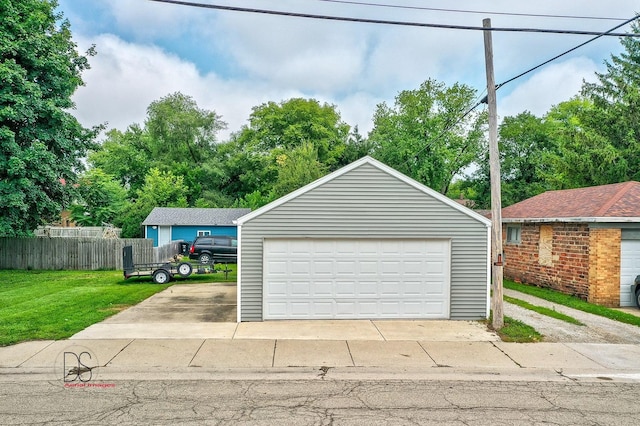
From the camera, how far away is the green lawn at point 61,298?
968cm

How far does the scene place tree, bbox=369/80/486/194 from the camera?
113 ft

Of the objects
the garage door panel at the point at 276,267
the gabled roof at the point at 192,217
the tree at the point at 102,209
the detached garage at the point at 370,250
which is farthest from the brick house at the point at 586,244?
the tree at the point at 102,209

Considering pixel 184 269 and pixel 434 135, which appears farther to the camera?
pixel 434 135

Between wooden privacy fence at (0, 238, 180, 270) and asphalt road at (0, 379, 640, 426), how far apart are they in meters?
16.9

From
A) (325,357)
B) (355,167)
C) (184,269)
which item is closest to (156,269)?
(184,269)

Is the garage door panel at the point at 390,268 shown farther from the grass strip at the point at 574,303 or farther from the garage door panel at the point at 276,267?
the grass strip at the point at 574,303

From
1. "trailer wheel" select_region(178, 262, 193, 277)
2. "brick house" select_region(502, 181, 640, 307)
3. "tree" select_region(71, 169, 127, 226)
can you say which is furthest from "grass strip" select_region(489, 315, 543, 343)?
"tree" select_region(71, 169, 127, 226)

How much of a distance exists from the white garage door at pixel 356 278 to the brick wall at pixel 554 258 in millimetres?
5888

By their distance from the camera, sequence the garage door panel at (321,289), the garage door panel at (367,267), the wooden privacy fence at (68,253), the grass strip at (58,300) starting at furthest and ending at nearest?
the wooden privacy fence at (68,253), the garage door panel at (367,267), the garage door panel at (321,289), the grass strip at (58,300)

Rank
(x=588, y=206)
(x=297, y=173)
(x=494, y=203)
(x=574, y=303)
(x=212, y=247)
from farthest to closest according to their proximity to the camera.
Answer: (x=297, y=173), (x=212, y=247), (x=588, y=206), (x=574, y=303), (x=494, y=203)

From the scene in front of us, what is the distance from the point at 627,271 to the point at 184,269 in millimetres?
15812

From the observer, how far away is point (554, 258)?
619 inches

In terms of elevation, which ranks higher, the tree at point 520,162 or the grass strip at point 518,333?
the tree at point 520,162

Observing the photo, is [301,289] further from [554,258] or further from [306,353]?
[554,258]
